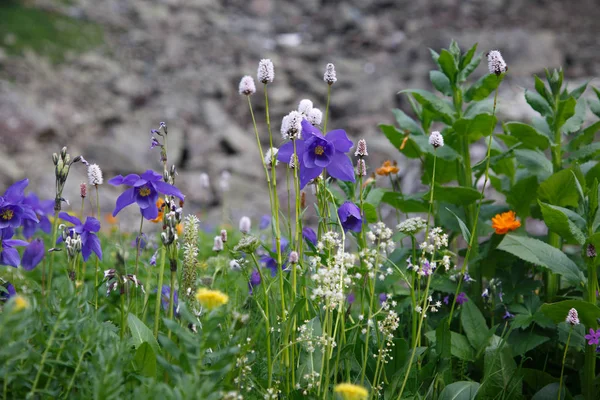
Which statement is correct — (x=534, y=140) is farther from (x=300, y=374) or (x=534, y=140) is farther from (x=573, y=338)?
(x=300, y=374)

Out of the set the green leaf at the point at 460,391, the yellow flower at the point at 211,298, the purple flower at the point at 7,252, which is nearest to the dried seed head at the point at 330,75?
the yellow flower at the point at 211,298

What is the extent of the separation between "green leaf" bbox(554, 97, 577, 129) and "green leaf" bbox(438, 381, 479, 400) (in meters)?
1.10

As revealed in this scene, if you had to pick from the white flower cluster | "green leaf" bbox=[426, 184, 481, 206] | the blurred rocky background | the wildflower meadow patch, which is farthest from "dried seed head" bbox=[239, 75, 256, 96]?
the blurred rocky background

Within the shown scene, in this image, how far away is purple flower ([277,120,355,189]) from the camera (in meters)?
1.73

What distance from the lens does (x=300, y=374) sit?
1.68 meters

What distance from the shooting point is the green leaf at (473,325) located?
2068mm

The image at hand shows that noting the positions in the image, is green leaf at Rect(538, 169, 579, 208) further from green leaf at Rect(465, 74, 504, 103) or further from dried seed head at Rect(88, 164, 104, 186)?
dried seed head at Rect(88, 164, 104, 186)

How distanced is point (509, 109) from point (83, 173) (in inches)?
213

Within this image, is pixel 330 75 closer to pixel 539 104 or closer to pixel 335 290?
pixel 335 290

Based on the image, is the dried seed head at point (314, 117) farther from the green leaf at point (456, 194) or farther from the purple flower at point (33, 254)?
the purple flower at point (33, 254)

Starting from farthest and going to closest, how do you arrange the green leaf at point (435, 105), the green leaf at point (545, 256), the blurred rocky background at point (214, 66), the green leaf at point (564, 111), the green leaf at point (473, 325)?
1. the blurred rocky background at point (214, 66)
2. the green leaf at point (435, 105)
3. the green leaf at point (564, 111)
4. the green leaf at point (473, 325)
5. the green leaf at point (545, 256)

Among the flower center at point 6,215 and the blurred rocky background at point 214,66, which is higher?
the blurred rocky background at point 214,66

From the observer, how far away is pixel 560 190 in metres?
2.19

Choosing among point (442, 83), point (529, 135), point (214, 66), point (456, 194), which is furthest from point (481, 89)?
point (214, 66)
